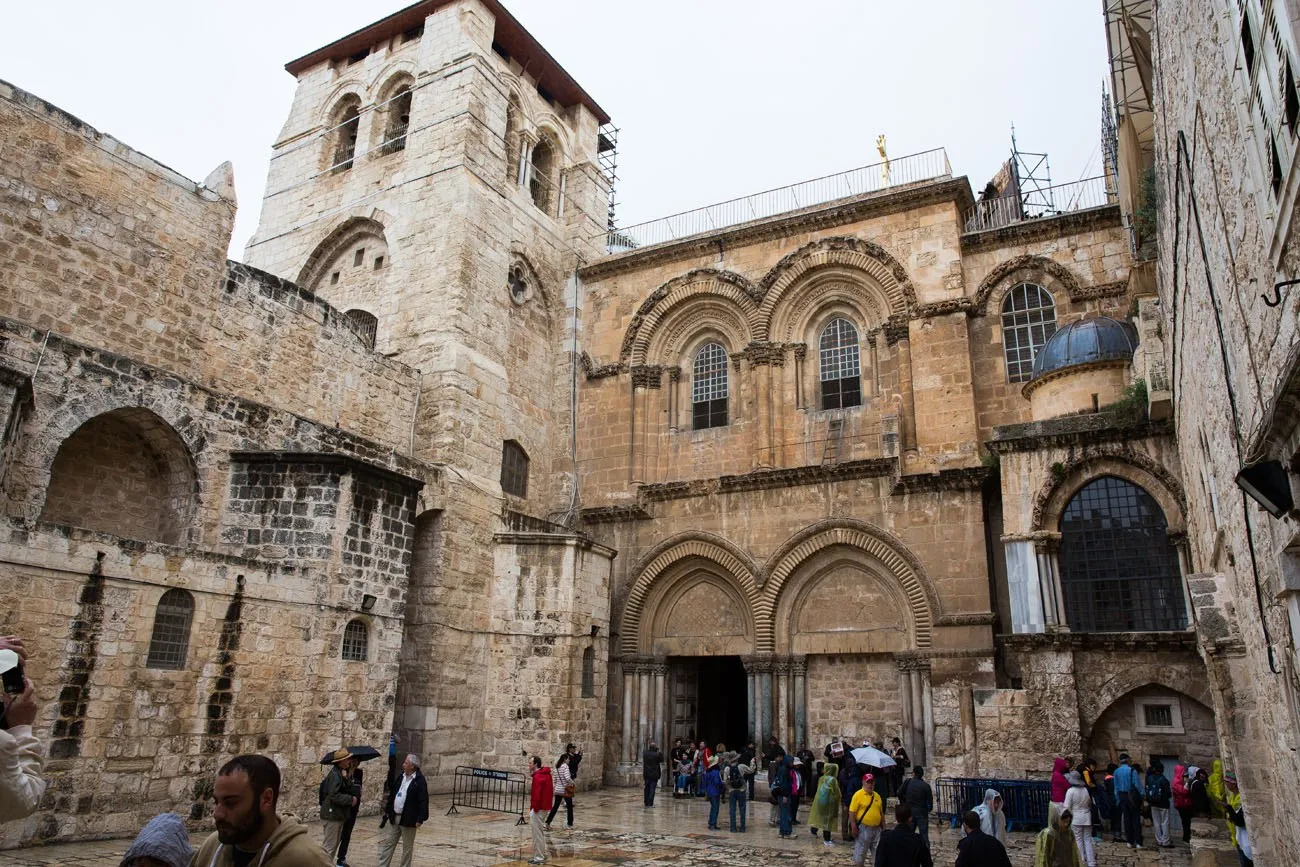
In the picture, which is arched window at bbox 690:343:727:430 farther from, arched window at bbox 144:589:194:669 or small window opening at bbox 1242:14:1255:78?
small window opening at bbox 1242:14:1255:78

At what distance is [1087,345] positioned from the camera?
1530 cm

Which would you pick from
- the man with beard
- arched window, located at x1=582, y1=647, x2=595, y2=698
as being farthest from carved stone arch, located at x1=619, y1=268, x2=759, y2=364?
the man with beard

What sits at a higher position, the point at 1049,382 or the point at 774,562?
the point at 1049,382

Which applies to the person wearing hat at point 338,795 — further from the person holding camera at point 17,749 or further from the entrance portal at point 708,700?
the entrance portal at point 708,700

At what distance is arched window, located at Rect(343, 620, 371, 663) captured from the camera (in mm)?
13055

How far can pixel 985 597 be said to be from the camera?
15539mm

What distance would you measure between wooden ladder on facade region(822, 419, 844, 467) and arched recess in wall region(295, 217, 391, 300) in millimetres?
10259

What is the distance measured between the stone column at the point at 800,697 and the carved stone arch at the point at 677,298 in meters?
7.25

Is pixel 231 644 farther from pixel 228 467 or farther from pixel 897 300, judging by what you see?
pixel 897 300

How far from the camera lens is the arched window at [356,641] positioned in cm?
1305

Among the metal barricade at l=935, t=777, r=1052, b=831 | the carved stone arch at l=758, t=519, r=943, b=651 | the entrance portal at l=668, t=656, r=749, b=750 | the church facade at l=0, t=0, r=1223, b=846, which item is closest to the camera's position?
the church facade at l=0, t=0, r=1223, b=846

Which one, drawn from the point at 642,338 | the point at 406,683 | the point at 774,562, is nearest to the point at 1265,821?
the point at 774,562

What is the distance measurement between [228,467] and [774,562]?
9762 millimetres

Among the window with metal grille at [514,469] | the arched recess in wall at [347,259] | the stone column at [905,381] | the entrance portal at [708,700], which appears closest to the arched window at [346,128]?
the arched recess in wall at [347,259]
